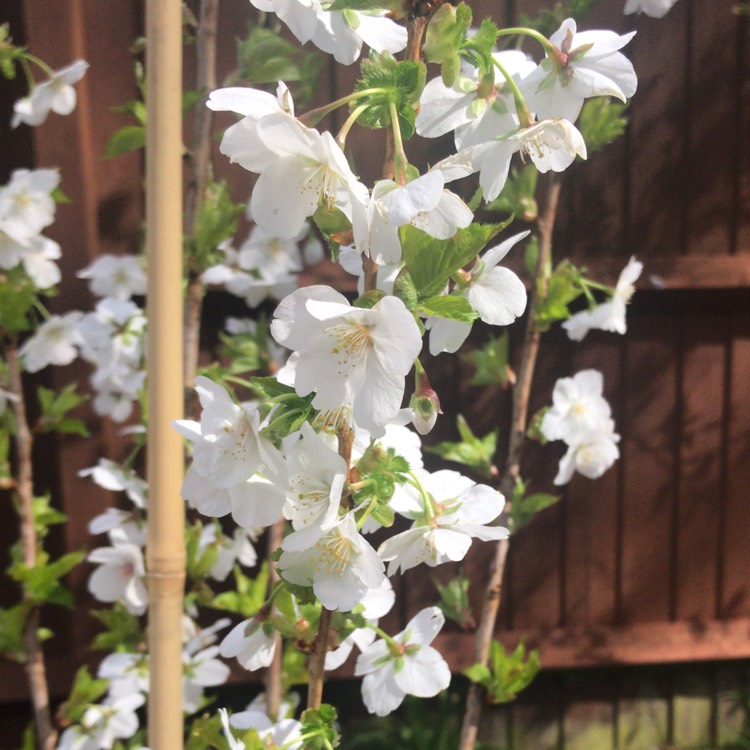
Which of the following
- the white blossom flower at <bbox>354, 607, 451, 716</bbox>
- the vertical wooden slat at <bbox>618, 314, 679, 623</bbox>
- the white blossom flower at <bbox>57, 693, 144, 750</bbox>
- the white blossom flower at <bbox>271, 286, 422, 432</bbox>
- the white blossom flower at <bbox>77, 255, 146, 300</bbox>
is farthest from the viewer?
the vertical wooden slat at <bbox>618, 314, 679, 623</bbox>

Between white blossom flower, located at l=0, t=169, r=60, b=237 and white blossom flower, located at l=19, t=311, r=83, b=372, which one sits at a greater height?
white blossom flower, located at l=0, t=169, r=60, b=237

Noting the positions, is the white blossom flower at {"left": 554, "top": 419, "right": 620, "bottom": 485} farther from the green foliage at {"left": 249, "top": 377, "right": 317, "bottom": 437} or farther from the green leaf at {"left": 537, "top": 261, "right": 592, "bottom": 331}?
the green foliage at {"left": 249, "top": 377, "right": 317, "bottom": 437}

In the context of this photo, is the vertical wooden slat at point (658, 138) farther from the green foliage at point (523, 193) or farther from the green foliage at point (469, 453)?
the green foliage at point (469, 453)

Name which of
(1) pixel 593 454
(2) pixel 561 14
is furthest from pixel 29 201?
(1) pixel 593 454

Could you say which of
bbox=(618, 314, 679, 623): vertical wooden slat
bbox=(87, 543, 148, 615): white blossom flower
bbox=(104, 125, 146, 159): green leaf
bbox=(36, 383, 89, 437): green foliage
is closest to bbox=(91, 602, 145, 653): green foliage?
bbox=(87, 543, 148, 615): white blossom flower

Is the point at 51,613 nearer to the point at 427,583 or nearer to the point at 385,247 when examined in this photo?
the point at 427,583

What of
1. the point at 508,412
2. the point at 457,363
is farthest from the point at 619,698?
the point at 457,363

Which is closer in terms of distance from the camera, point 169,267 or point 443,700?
point 169,267
